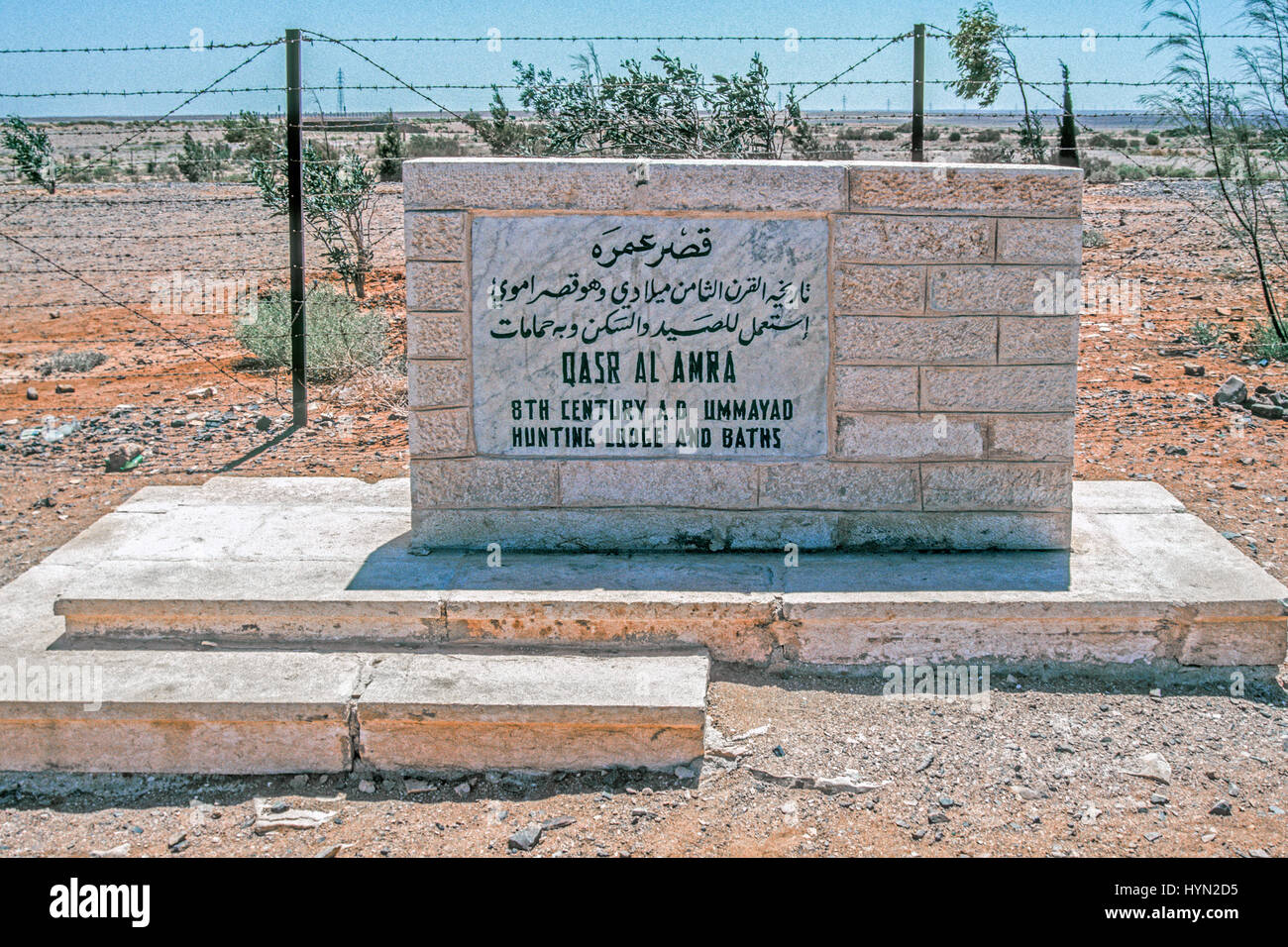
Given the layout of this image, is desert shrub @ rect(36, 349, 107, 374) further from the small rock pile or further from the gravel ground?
the small rock pile

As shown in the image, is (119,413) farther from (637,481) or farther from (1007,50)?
(1007,50)

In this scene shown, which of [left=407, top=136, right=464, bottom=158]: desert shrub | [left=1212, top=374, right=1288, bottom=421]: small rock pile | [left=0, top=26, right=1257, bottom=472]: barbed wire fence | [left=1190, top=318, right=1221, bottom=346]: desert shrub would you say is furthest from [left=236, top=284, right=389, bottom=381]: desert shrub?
[left=407, top=136, right=464, bottom=158]: desert shrub

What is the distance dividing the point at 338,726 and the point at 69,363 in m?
7.79

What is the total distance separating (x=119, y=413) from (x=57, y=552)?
3.63 m

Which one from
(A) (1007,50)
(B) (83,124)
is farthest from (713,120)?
(B) (83,124)

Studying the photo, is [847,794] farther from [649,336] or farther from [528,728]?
[649,336]

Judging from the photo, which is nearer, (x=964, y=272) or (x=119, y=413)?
(x=964, y=272)

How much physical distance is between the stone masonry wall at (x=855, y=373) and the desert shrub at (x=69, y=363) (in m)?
6.71

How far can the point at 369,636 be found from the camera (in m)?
4.81

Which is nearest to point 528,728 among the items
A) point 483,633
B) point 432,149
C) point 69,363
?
point 483,633

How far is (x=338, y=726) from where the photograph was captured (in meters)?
4.27

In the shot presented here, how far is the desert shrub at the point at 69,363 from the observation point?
10492 millimetres

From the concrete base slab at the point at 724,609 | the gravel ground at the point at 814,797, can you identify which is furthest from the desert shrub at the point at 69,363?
the gravel ground at the point at 814,797

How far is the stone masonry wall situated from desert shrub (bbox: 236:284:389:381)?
4.90 meters
